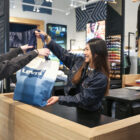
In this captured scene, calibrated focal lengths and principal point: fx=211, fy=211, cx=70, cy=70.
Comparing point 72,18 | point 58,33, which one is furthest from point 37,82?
point 72,18

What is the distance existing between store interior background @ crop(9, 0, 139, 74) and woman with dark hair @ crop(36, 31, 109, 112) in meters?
5.27

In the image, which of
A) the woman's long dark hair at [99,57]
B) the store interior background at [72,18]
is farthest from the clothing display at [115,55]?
the woman's long dark hair at [99,57]

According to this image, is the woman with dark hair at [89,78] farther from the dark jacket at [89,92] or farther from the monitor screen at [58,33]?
the monitor screen at [58,33]

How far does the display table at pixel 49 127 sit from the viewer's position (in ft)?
3.00

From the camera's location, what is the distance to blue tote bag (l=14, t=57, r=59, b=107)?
1357 mm

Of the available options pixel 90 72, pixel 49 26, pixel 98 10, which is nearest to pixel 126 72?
pixel 98 10

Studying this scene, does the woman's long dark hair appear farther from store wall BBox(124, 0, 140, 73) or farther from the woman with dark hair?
store wall BBox(124, 0, 140, 73)

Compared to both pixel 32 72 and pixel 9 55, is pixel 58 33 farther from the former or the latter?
pixel 32 72

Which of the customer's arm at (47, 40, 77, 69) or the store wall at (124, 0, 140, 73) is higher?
the store wall at (124, 0, 140, 73)

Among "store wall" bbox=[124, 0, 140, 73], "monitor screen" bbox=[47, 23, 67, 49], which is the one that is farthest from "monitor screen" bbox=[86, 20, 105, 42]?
"monitor screen" bbox=[47, 23, 67, 49]

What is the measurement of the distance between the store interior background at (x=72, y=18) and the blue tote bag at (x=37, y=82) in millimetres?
5636

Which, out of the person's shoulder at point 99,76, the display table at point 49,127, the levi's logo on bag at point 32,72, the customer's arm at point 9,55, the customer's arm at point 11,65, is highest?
the customer's arm at point 9,55

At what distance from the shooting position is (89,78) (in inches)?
61.3

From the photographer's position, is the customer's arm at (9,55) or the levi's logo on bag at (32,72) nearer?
the levi's logo on bag at (32,72)
